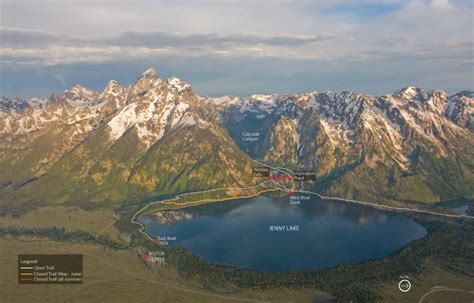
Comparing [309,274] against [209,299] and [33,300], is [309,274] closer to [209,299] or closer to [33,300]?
[209,299]

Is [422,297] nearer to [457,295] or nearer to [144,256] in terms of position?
[457,295]

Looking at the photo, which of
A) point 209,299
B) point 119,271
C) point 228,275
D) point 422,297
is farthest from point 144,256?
point 422,297

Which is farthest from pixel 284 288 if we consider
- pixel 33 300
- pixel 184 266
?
pixel 33 300

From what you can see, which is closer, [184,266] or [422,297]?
[422,297]

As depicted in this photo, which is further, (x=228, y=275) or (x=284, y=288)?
(x=228, y=275)

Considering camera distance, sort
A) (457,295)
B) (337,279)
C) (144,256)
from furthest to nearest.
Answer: (144,256)
(337,279)
(457,295)

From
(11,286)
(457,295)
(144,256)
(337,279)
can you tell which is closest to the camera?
(11,286)

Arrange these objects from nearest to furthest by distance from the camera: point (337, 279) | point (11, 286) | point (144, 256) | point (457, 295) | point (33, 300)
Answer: point (33, 300) < point (11, 286) < point (457, 295) < point (337, 279) < point (144, 256)

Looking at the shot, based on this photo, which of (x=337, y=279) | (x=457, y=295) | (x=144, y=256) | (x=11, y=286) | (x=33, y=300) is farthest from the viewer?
(x=144, y=256)

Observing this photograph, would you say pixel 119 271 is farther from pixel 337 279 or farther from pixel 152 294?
pixel 337 279
